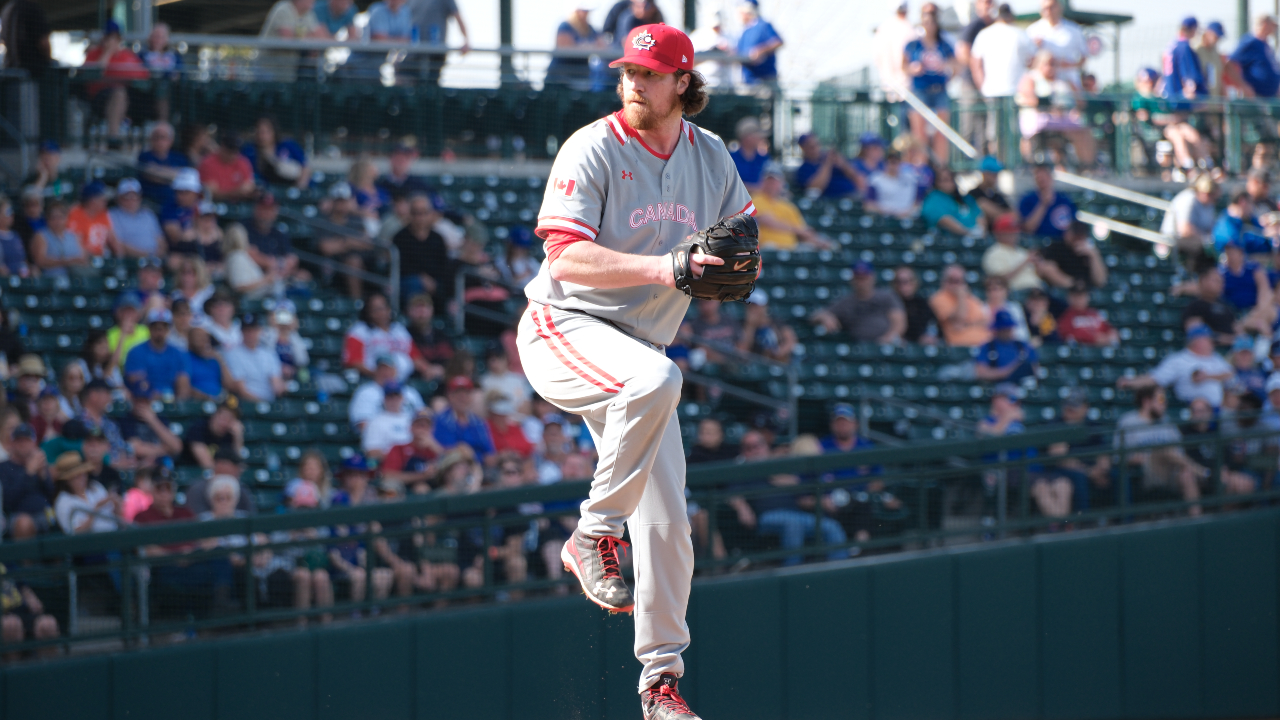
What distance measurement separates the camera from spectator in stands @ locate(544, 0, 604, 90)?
1347 cm

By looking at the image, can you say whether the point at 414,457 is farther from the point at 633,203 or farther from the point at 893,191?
the point at 893,191

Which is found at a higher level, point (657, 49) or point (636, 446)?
point (657, 49)

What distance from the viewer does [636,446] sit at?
162 inches

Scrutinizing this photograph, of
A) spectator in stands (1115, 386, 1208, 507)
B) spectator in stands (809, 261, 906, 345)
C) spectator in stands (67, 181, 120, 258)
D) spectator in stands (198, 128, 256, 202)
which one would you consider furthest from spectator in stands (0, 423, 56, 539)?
spectator in stands (1115, 386, 1208, 507)

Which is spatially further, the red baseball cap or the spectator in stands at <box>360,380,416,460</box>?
the spectator in stands at <box>360,380,416,460</box>

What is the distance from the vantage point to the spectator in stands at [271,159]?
1125cm

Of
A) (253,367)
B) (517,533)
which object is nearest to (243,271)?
(253,367)

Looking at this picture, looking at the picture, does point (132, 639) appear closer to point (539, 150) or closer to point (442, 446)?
point (442, 446)

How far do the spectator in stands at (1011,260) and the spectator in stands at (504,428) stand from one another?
177 inches

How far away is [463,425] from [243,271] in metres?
2.05

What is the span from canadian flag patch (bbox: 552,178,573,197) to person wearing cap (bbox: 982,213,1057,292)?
7.96 metres

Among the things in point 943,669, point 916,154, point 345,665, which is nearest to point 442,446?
point 345,665

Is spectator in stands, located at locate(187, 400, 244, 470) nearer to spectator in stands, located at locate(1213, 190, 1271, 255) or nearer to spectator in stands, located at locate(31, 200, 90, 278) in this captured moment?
spectator in stands, located at locate(31, 200, 90, 278)

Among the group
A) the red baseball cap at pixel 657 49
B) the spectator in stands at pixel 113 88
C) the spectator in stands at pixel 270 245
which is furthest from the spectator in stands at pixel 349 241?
the red baseball cap at pixel 657 49
